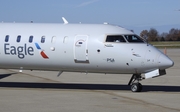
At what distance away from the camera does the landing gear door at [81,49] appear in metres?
18.6

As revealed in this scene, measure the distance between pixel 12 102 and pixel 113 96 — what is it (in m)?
3.74

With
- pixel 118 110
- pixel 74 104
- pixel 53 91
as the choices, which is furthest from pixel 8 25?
pixel 118 110

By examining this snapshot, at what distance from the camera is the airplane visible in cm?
1798

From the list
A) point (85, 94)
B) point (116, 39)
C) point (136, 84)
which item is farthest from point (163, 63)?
point (85, 94)

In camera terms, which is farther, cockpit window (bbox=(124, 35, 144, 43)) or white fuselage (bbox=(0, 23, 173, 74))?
cockpit window (bbox=(124, 35, 144, 43))

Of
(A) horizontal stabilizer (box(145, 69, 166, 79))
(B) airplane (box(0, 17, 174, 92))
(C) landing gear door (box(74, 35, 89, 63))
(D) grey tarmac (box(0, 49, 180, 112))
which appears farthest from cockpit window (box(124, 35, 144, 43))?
(D) grey tarmac (box(0, 49, 180, 112))

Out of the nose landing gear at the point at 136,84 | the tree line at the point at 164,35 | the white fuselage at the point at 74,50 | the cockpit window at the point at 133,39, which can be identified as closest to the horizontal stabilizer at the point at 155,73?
the white fuselage at the point at 74,50

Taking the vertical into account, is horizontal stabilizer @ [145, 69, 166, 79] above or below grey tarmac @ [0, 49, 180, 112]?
above

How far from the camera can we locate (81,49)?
734 inches

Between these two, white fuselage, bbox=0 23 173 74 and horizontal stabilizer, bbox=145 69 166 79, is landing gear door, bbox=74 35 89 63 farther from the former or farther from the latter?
horizontal stabilizer, bbox=145 69 166 79

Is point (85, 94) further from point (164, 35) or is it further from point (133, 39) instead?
point (164, 35)

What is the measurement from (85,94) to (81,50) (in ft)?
6.03

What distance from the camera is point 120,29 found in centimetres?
1897

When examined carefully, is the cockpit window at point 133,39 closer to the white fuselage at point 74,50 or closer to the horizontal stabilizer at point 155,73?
the white fuselage at point 74,50
